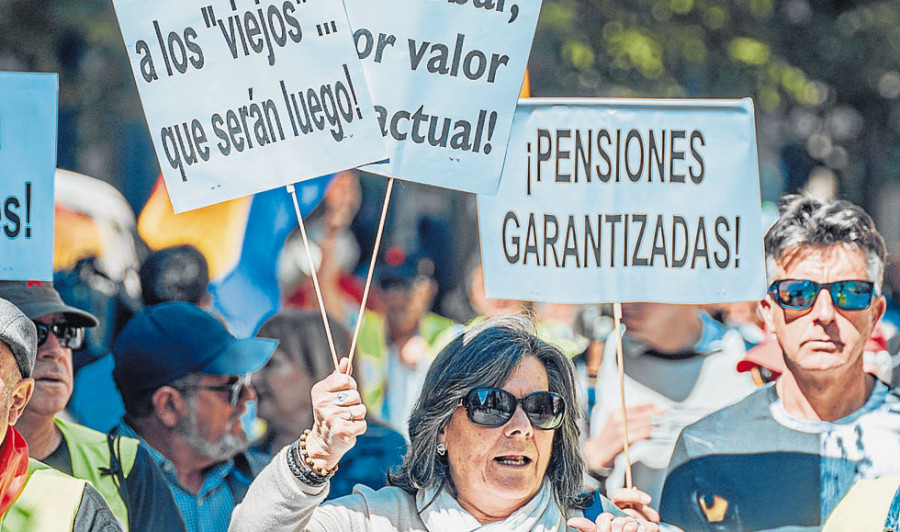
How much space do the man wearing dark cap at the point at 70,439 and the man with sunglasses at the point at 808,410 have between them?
1846 millimetres

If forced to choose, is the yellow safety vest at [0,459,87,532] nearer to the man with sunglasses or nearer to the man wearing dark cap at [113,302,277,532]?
the man wearing dark cap at [113,302,277,532]

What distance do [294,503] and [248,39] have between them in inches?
53.5

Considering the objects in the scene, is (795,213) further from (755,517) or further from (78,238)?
(78,238)

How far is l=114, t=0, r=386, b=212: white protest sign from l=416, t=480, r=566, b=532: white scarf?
100 centimetres

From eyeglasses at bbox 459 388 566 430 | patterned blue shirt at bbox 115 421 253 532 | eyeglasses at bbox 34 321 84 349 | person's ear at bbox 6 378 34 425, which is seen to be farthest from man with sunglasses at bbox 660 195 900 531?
person's ear at bbox 6 378 34 425

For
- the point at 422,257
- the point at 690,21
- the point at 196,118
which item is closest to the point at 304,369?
the point at 422,257

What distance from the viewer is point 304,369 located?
16.9 feet

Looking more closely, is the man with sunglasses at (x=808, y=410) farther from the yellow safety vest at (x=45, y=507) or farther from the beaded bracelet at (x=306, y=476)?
the yellow safety vest at (x=45, y=507)

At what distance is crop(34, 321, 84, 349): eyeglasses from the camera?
15.1 ft

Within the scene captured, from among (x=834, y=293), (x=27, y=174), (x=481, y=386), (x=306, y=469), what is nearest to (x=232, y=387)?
(x=27, y=174)

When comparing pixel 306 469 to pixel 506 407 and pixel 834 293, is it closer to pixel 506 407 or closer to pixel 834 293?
pixel 506 407

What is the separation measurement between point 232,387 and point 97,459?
1.92ft

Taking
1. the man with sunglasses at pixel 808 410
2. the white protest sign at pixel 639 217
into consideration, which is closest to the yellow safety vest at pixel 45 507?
the white protest sign at pixel 639 217

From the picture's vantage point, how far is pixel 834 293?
15.2 feet
